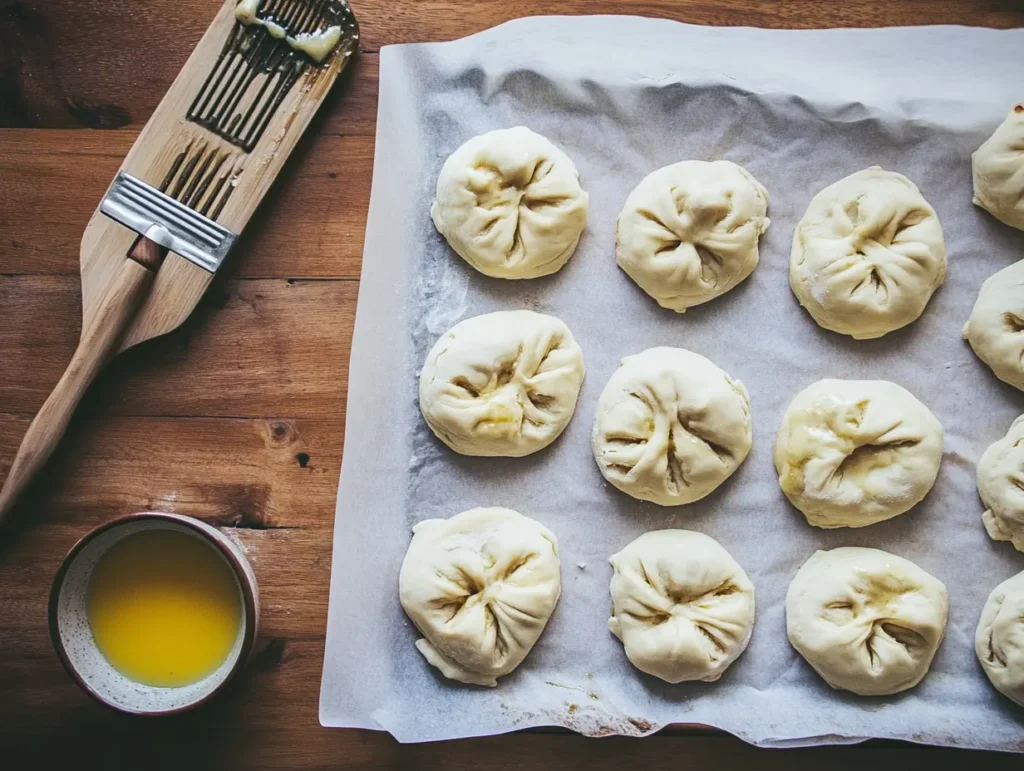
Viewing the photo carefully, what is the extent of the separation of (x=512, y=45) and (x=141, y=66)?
0.90 metres

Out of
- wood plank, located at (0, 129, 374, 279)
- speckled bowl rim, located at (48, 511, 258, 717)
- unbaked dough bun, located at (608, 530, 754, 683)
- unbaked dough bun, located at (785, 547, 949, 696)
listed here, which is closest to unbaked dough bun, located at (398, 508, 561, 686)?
unbaked dough bun, located at (608, 530, 754, 683)

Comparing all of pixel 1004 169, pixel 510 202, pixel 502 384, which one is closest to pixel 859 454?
pixel 1004 169

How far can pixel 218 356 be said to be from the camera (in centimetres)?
198

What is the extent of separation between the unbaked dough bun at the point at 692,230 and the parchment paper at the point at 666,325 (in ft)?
0.21

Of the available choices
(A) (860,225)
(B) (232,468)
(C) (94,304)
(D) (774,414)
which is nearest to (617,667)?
(D) (774,414)

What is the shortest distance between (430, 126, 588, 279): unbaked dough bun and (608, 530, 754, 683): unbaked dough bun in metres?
0.74

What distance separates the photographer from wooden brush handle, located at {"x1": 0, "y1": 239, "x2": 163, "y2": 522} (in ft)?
6.11

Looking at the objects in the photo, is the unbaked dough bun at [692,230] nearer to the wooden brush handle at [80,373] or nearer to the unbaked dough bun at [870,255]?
the unbaked dough bun at [870,255]

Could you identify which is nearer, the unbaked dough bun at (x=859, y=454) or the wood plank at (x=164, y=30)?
the unbaked dough bun at (x=859, y=454)

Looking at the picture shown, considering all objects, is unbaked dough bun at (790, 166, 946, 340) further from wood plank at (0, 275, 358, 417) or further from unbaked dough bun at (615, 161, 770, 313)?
wood plank at (0, 275, 358, 417)

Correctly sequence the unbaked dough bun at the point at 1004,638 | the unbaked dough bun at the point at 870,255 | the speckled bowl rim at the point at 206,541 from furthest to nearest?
the unbaked dough bun at the point at 870,255
the unbaked dough bun at the point at 1004,638
the speckled bowl rim at the point at 206,541

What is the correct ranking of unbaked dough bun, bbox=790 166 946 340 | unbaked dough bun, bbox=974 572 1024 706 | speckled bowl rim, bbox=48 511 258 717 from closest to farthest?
speckled bowl rim, bbox=48 511 258 717, unbaked dough bun, bbox=974 572 1024 706, unbaked dough bun, bbox=790 166 946 340

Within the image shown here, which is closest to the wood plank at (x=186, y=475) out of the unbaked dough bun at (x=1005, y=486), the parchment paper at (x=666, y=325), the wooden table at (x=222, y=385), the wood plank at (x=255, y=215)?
the wooden table at (x=222, y=385)

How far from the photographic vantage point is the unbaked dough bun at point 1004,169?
1.92m
